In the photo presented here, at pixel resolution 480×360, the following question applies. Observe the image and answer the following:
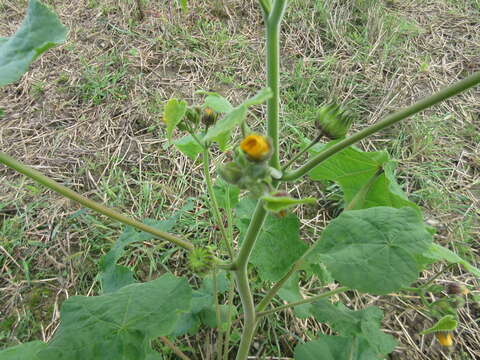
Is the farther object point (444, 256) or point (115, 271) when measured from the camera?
point (115, 271)

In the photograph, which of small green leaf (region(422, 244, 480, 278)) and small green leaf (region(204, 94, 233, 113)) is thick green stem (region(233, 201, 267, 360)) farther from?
small green leaf (region(422, 244, 480, 278))

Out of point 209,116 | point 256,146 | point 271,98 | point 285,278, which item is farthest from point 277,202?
point 209,116

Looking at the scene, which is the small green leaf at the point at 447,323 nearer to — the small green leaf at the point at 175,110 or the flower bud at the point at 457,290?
the flower bud at the point at 457,290

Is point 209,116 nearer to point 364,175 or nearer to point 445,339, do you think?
point 364,175

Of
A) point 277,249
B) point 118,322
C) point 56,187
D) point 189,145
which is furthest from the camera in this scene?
point 189,145

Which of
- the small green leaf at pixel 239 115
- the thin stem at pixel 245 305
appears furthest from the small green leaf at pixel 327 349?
the small green leaf at pixel 239 115

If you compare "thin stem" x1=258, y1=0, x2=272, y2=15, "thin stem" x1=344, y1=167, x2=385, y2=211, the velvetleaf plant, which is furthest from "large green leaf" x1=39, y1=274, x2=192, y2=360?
"thin stem" x1=258, y1=0, x2=272, y2=15

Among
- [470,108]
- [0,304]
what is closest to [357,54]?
[470,108]
